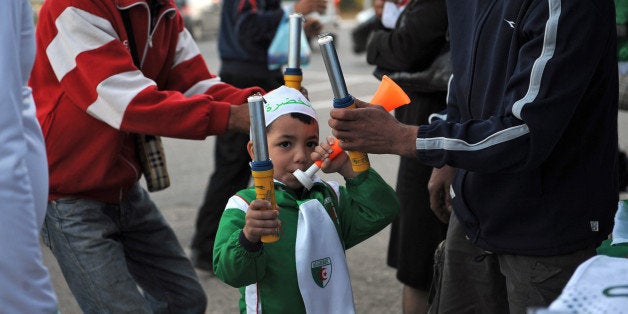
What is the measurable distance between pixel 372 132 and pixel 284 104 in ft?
1.54

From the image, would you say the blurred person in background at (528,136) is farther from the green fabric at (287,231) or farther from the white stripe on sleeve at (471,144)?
Answer: the green fabric at (287,231)

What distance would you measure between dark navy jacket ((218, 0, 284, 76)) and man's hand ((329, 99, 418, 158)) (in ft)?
10.5

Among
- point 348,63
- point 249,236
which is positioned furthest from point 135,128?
point 348,63

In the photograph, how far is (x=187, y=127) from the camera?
10.5 ft

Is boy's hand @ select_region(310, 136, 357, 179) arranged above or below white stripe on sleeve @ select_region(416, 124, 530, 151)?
below

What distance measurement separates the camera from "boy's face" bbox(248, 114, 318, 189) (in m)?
2.95

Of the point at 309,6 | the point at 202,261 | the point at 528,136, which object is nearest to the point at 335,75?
the point at 528,136

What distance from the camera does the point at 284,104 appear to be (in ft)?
9.75

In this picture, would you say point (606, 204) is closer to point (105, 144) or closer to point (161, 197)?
point (105, 144)

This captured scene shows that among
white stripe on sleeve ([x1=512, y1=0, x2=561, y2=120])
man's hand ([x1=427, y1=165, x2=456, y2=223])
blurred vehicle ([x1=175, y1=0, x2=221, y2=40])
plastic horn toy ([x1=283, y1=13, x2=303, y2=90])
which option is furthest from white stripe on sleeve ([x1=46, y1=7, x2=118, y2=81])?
blurred vehicle ([x1=175, y1=0, x2=221, y2=40])

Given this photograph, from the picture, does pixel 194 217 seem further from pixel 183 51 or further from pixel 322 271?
pixel 322 271

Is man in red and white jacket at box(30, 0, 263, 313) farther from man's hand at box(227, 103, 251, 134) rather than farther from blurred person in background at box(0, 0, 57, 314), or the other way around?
blurred person in background at box(0, 0, 57, 314)

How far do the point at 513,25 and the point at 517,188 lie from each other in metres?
0.47

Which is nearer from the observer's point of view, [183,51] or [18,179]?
[18,179]
